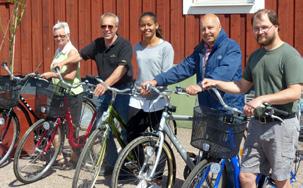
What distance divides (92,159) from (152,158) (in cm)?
71

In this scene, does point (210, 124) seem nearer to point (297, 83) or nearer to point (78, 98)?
point (297, 83)

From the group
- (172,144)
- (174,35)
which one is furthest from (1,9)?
(172,144)

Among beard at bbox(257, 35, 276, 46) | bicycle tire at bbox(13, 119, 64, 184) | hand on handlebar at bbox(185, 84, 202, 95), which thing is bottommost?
bicycle tire at bbox(13, 119, 64, 184)

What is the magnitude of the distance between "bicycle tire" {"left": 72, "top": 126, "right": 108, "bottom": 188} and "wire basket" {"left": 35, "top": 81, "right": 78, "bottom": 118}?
82 centimetres

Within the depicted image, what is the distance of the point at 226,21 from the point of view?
27.1 ft

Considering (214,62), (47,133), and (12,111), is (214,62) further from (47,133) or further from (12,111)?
(12,111)

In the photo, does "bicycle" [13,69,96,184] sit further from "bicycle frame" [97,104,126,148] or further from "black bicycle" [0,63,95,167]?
"bicycle frame" [97,104,126,148]

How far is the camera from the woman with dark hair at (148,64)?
5.21 metres

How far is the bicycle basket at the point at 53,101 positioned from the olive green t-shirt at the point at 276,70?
235cm

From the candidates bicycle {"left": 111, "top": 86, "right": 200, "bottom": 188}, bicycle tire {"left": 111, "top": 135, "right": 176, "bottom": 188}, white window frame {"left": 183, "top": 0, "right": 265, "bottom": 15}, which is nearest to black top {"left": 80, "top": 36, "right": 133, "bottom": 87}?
bicycle {"left": 111, "top": 86, "right": 200, "bottom": 188}

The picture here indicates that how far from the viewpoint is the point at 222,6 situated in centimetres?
824

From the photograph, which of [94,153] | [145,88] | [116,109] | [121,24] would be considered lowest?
[94,153]

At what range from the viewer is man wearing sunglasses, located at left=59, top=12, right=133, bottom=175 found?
533 cm

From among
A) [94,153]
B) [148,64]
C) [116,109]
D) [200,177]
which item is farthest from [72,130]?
[200,177]
